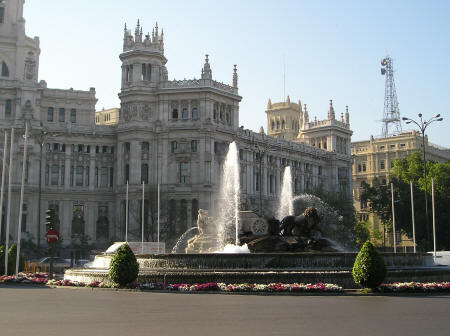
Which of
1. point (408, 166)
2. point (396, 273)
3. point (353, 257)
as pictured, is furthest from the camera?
point (408, 166)

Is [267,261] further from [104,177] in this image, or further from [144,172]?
[104,177]

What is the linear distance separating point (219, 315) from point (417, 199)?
68.1 m

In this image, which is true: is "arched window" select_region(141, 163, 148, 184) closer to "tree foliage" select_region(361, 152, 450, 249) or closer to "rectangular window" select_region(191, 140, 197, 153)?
"rectangular window" select_region(191, 140, 197, 153)

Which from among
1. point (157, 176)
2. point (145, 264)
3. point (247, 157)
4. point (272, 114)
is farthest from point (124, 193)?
point (272, 114)

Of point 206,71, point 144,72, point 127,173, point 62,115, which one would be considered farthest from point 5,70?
point 206,71

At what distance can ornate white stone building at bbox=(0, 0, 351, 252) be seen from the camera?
285 feet

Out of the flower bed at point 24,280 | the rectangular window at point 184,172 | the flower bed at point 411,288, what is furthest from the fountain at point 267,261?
the rectangular window at point 184,172

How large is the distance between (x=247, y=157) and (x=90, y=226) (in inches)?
997

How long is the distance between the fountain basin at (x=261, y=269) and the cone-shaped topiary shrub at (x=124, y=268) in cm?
123

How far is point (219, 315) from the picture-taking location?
18375 mm

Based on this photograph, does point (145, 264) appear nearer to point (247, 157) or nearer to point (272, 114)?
point (247, 157)

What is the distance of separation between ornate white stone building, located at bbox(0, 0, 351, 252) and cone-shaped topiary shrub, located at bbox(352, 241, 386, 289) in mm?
56525

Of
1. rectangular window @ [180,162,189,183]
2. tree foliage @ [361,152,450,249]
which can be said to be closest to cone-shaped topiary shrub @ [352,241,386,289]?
tree foliage @ [361,152,450,249]

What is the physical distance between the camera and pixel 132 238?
84.6 metres
